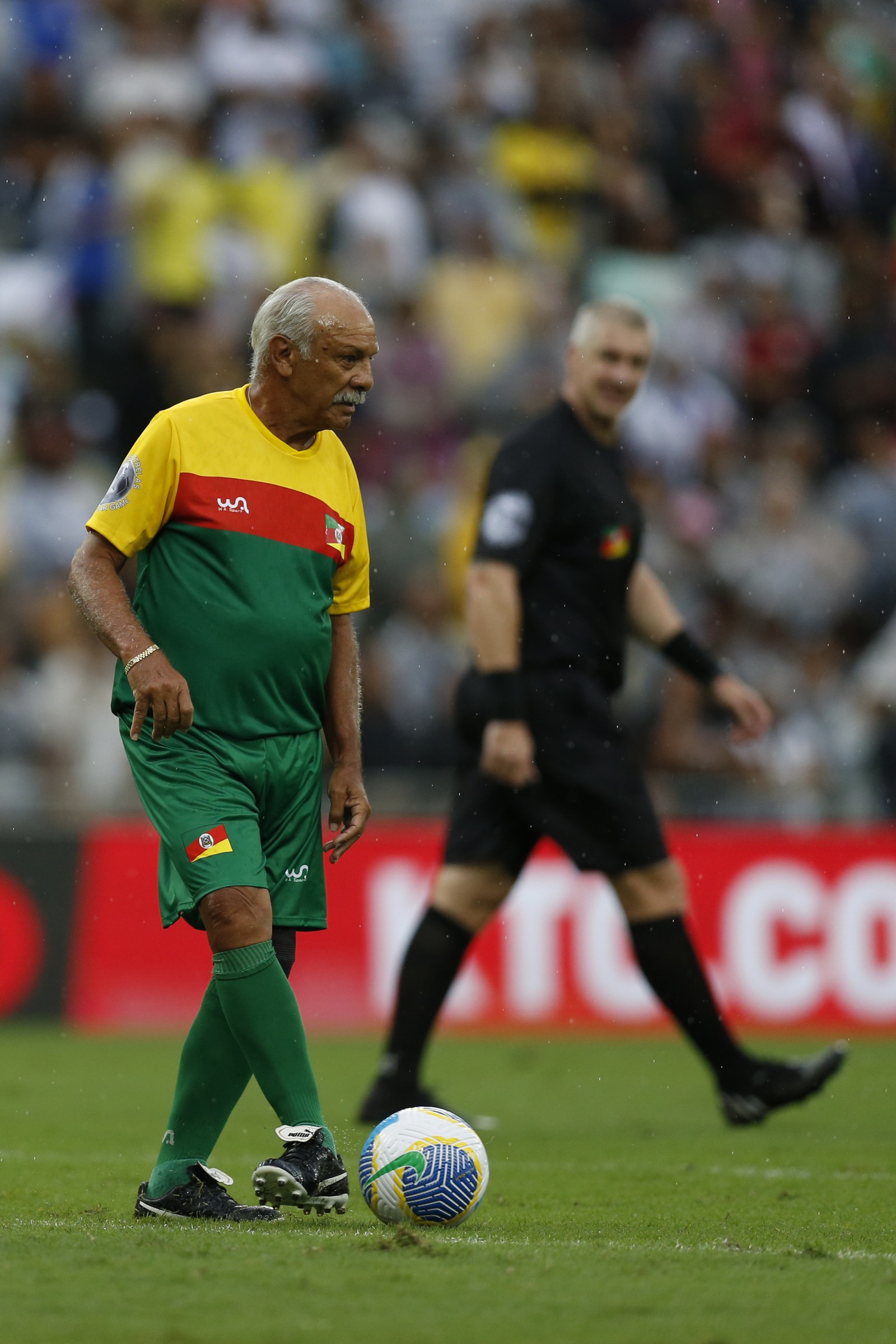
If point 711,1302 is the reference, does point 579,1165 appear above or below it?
below

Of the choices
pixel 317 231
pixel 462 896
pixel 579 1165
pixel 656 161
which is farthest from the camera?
pixel 656 161

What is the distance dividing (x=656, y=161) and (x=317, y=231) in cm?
349

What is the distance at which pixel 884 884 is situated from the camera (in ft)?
34.3

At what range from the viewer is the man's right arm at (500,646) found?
6.27 m

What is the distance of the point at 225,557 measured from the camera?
14.6 feet

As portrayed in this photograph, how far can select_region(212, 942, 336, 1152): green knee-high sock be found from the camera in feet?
14.0

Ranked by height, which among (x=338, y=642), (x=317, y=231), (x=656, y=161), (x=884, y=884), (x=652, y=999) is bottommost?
(x=652, y=999)

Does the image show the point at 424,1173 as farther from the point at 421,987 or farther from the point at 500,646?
the point at 500,646

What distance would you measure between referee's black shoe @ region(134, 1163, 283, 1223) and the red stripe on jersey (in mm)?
1402

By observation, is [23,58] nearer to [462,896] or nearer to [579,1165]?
[462,896]

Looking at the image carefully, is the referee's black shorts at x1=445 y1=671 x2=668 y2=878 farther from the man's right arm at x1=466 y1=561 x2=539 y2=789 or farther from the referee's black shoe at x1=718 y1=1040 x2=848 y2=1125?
the referee's black shoe at x1=718 y1=1040 x2=848 y2=1125

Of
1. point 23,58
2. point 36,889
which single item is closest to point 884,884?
point 36,889

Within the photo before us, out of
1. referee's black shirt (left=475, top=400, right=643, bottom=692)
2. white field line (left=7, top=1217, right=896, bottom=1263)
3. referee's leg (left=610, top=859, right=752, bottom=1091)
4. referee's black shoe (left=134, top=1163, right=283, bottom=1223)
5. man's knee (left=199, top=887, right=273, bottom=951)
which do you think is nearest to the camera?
white field line (left=7, top=1217, right=896, bottom=1263)

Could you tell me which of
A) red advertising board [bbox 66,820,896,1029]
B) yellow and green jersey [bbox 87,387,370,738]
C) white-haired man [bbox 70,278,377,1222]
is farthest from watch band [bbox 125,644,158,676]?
red advertising board [bbox 66,820,896,1029]
